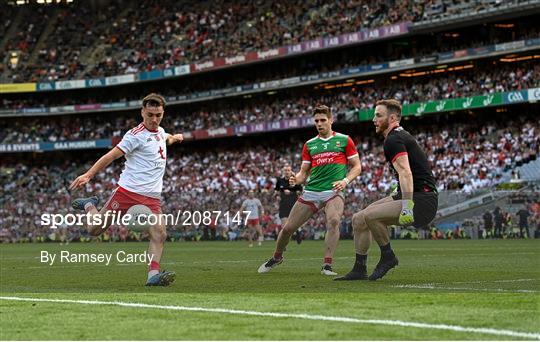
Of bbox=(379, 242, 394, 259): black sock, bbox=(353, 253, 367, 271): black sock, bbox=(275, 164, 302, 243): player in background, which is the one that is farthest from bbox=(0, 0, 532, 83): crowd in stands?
bbox=(379, 242, 394, 259): black sock

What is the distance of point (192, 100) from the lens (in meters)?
69.1

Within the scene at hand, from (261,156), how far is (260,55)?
6.82 meters

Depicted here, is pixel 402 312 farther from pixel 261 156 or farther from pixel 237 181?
pixel 261 156

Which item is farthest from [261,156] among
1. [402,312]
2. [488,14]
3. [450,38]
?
[402,312]

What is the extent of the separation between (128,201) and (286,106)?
52324 millimetres

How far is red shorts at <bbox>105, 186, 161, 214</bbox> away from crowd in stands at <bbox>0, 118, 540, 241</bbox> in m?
28.3

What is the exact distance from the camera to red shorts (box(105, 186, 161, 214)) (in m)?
12.6

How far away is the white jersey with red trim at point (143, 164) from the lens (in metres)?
12.6

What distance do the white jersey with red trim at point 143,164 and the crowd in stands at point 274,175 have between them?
92.8 ft

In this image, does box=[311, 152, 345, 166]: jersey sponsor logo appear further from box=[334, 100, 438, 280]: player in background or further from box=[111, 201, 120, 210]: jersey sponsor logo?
box=[111, 201, 120, 210]: jersey sponsor logo

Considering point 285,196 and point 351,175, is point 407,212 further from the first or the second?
point 285,196

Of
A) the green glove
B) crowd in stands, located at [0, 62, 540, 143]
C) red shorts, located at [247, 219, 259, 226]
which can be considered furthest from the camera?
crowd in stands, located at [0, 62, 540, 143]

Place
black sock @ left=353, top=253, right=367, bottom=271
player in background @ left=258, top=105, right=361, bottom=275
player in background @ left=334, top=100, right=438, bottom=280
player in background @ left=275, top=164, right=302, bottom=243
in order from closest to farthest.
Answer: player in background @ left=334, top=100, right=438, bottom=280 < black sock @ left=353, top=253, right=367, bottom=271 < player in background @ left=258, top=105, right=361, bottom=275 < player in background @ left=275, top=164, right=302, bottom=243

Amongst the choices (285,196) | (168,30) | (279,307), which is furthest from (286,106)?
(279,307)
